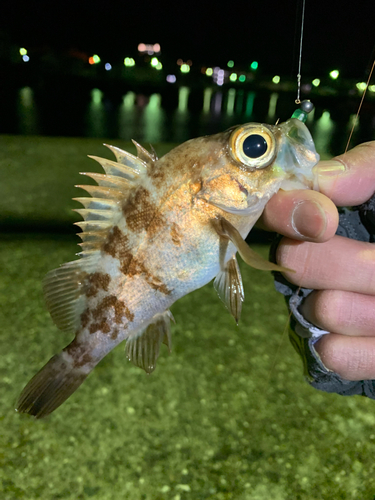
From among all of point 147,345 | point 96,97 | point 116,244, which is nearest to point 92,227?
point 116,244

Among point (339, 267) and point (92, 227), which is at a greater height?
point (92, 227)

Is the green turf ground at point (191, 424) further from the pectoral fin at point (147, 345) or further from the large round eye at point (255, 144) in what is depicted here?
the large round eye at point (255, 144)

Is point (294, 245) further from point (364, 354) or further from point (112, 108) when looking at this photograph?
point (112, 108)

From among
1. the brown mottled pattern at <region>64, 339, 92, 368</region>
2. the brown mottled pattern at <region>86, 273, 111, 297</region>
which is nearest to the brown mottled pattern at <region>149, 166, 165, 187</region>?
the brown mottled pattern at <region>86, 273, 111, 297</region>

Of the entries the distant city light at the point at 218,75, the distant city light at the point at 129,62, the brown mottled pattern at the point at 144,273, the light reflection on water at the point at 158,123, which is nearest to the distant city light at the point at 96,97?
the light reflection on water at the point at 158,123

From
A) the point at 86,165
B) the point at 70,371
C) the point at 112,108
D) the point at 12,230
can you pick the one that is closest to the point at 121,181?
Result: the point at 70,371

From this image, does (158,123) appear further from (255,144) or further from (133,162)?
(255,144)

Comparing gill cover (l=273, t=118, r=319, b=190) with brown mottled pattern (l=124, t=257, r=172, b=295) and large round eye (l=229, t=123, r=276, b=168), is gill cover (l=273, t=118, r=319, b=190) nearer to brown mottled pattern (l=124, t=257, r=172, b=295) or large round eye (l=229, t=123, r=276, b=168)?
large round eye (l=229, t=123, r=276, b=168)

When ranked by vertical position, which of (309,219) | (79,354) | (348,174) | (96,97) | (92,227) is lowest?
(96,97)
